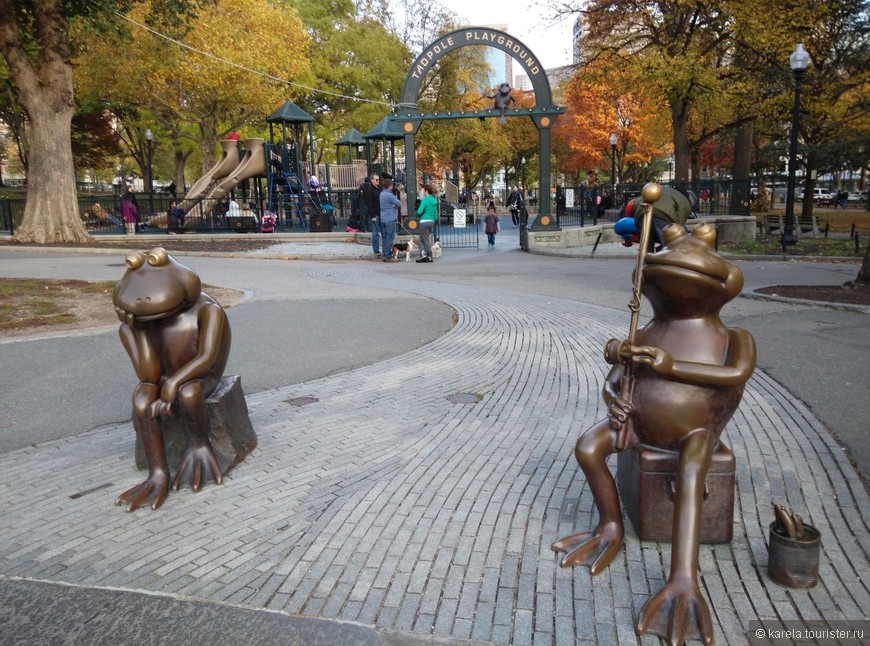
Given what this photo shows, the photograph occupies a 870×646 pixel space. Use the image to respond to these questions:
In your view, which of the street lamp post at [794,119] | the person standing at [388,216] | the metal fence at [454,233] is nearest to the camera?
the street lamp post at [794,119]

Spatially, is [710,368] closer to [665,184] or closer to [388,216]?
[388,216]

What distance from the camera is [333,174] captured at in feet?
120

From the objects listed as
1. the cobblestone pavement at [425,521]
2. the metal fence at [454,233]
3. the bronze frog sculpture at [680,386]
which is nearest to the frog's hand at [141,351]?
the cobblestone pavement at [425,521]

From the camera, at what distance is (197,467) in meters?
4.37

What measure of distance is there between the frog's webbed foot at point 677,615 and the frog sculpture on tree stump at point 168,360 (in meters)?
2.83

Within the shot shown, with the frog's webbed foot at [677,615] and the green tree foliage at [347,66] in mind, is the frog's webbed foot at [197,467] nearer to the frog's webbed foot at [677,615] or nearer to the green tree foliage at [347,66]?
the frog's webbed foot at [677,615]

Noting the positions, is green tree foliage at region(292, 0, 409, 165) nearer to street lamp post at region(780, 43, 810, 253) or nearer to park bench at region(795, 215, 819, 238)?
park bench at region(795, 215, 819, 238)

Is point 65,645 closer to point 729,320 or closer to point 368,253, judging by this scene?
point 729,320

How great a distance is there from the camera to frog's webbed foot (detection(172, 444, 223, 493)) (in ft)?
14.2

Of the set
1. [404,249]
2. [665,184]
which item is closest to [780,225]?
[665,184]

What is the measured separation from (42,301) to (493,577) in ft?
35.9

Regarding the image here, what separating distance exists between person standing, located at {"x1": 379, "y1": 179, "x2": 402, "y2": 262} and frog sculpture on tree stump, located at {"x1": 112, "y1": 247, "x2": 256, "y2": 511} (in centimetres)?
1305

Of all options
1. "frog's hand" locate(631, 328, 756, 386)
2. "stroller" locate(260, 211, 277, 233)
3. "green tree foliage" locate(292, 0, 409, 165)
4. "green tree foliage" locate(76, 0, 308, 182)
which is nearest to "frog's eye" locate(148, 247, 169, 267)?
"frog's hand" locate(631, 328, 756, 386)

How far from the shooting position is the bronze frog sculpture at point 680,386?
2857 millimetres
